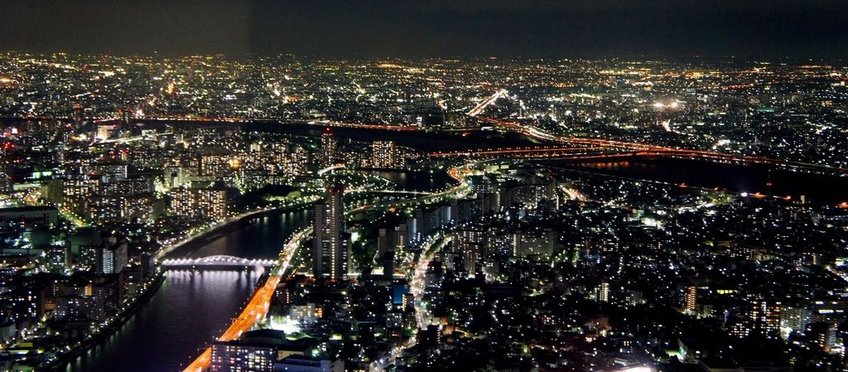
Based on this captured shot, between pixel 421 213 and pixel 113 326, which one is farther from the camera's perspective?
pixel 421 213

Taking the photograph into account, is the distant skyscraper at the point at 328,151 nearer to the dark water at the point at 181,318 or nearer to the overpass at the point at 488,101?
the overpass at the point at 488,101

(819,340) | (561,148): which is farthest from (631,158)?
(819,340)

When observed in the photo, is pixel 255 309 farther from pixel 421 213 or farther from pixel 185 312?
pixel 421 213

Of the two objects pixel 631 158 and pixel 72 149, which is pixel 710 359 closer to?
pixel 631 158

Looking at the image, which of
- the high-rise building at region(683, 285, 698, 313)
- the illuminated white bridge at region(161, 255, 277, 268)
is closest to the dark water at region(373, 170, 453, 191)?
the illuminated white bridge at region(161, 255, 277, 268)

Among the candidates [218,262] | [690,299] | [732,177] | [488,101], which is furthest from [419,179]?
[690,299]

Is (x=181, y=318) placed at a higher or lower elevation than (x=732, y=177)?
lower

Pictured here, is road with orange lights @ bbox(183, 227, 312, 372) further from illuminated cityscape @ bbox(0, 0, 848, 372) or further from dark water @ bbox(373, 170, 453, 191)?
dark water @ bbox(373, 170, 453, 191)
